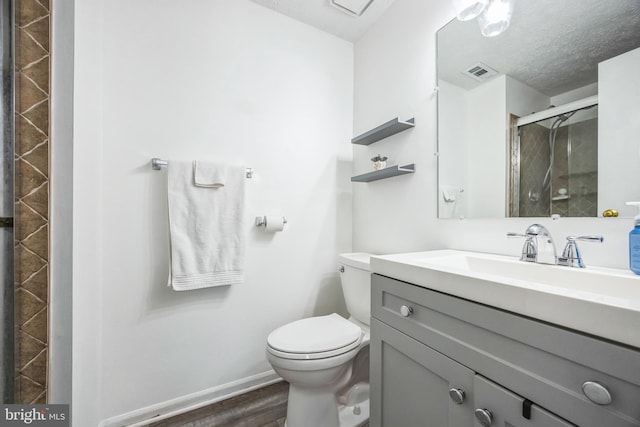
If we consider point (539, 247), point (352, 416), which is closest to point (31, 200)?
point (352, 416)

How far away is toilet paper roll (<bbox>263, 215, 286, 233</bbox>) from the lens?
150cm

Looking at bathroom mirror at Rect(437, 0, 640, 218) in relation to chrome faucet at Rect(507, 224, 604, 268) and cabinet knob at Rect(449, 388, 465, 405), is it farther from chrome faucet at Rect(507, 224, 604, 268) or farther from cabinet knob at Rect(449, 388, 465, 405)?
cabinet knob at Rect(449, 388, 465, 405)

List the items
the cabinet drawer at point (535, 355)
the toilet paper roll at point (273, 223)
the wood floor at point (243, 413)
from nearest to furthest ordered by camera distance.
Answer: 1. the cabinet drawer at point (535, 355)
2. the wood floor at point (243, 413)
3. the toilet paper roll at point (273, 223)

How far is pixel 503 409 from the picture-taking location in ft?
1.82

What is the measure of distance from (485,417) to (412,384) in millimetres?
228

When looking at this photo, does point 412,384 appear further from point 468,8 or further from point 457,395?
point 468,8

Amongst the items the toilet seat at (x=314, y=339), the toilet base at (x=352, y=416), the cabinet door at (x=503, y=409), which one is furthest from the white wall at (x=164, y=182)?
the cabinet door at (x=503, y=409)

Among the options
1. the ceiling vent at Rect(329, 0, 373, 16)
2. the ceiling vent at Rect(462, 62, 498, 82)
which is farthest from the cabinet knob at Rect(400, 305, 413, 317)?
the ceiling vent at Rect(329, 0, 373, 16)

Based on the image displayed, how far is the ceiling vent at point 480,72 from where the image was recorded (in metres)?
1.11

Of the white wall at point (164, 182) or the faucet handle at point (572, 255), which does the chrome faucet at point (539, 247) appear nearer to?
the faucet handle at point (572, 255)

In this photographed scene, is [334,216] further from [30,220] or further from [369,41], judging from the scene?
Result: [30,220]

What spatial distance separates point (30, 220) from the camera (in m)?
0.80

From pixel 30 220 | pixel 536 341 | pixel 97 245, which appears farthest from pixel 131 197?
pixel 536 341

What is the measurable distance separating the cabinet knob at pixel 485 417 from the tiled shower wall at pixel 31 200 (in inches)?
49.9
